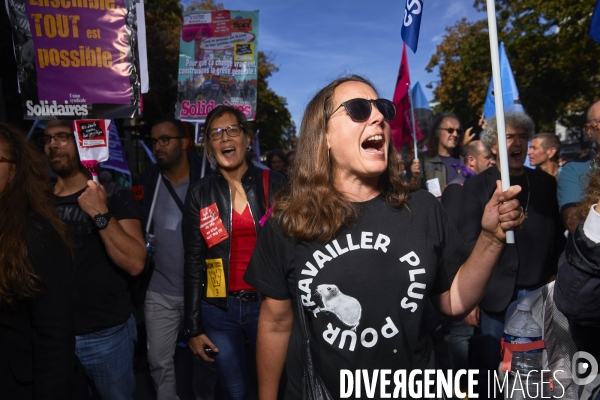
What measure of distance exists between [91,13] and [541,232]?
11.3 ft

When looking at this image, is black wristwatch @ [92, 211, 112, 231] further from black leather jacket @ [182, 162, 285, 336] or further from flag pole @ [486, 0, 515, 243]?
flag pole @ [486, 0, 515, 243]

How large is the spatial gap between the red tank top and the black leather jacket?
3cm

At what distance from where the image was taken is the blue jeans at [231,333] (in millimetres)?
2928

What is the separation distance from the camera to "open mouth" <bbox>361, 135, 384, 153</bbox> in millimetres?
1943

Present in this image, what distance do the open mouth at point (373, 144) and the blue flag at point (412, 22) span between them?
1.62 meters

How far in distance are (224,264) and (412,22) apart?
203 centimetres

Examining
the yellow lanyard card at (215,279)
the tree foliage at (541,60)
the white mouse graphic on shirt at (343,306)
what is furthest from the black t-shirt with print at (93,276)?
the tree foliage at (541,60)

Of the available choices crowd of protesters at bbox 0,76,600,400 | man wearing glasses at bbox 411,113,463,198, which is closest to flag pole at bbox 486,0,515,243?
crowd of protesters at bbox 0,76,600,400

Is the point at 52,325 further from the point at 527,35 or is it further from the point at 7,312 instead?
the point at 527,35

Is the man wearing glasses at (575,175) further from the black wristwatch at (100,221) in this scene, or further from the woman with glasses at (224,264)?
the black wristwatch at (100,221)

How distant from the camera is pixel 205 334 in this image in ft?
9.80

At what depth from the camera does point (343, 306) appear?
5.94 feet

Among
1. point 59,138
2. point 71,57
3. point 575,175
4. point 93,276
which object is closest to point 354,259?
point 93,276

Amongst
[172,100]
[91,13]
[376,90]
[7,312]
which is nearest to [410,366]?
[376,90]
